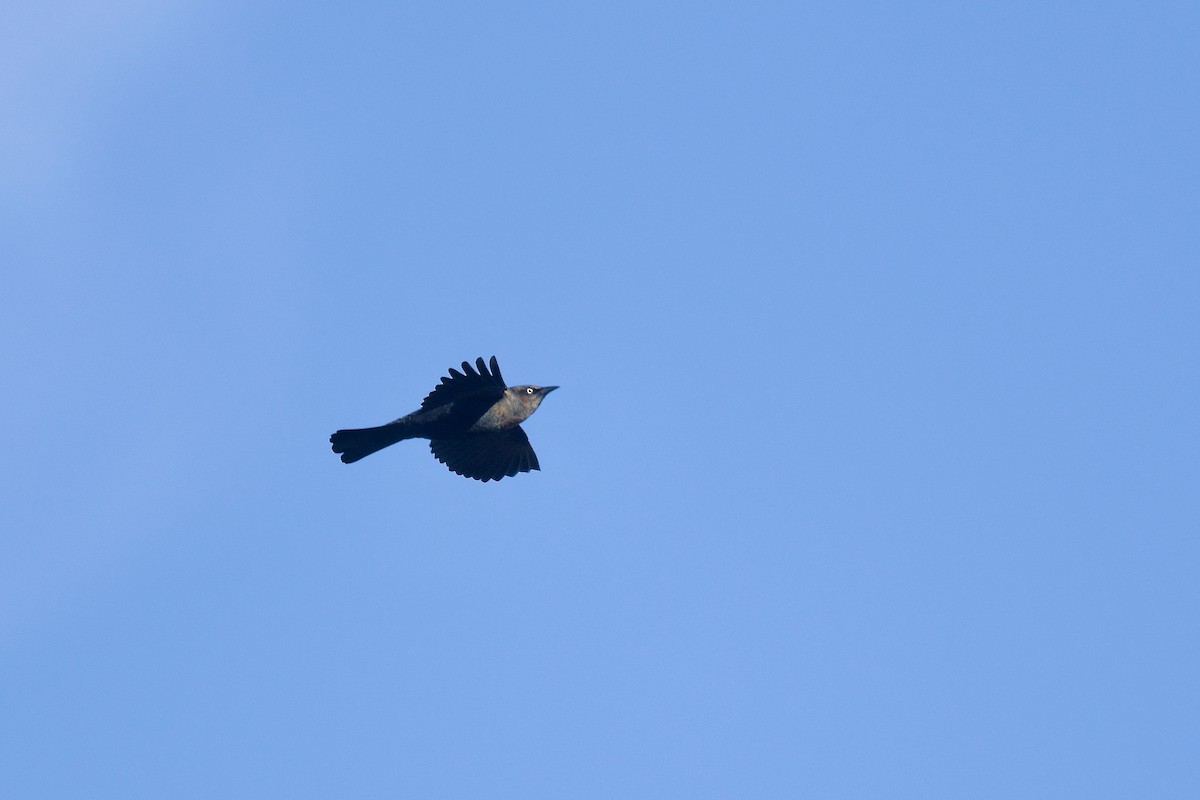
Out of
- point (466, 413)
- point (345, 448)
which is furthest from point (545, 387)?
point (345, 448)

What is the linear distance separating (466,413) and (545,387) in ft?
4.34

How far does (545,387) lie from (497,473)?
1.87m

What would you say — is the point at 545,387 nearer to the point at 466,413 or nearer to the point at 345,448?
the point at 466,413

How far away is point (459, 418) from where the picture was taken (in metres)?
21.1

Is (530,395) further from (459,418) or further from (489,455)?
(489,455)

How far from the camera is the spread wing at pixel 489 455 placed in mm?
22297

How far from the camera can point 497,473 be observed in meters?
22.6

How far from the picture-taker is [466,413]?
828 inches

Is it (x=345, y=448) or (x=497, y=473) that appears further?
(x=497, y=473)

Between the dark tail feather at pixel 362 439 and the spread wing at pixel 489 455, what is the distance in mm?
→ 1364

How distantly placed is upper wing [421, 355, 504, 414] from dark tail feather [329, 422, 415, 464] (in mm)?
534

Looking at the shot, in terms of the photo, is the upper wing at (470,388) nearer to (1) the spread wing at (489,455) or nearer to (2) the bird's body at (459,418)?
(2) the bird's body at (459,418)

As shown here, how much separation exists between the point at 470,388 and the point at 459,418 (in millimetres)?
652

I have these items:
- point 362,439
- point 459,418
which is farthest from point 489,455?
point 362,439
